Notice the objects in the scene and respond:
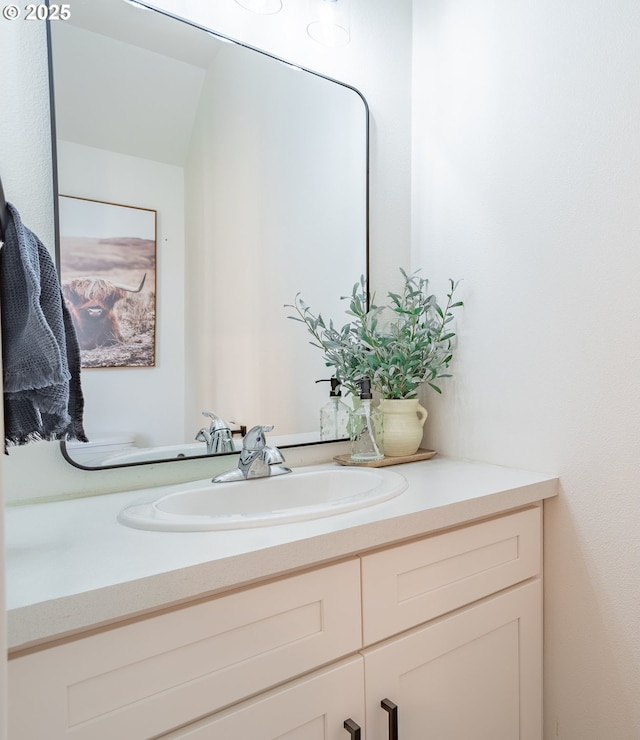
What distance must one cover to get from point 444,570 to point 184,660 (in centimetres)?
52

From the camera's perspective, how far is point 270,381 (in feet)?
4.45

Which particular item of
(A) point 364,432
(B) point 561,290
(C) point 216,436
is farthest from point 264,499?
(B) point 561,290

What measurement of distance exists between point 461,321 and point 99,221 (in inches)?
37.5

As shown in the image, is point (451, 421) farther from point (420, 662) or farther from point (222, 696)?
point (222, 696)

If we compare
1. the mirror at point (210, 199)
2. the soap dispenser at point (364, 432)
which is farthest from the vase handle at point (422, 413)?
the mirror at point (210, 199)

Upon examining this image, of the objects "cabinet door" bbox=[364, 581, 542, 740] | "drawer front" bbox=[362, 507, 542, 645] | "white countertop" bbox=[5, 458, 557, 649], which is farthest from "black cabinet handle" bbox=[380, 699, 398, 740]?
"white countertop" bbox=[5, 458, 557, 649]

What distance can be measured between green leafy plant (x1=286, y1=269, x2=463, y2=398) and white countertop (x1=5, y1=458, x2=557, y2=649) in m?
0.39

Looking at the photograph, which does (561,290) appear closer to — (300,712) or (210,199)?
(210,199)

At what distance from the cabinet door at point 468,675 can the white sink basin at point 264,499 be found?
262mm

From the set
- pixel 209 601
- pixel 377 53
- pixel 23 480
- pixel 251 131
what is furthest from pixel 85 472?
pixel 377 53

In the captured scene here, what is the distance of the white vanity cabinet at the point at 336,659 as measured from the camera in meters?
0.64

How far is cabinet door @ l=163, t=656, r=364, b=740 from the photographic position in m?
0.73

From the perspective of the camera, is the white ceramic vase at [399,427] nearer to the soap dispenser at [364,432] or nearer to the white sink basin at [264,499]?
the soap dispenser at [364,432]

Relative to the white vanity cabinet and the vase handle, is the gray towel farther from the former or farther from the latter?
the vase handle
